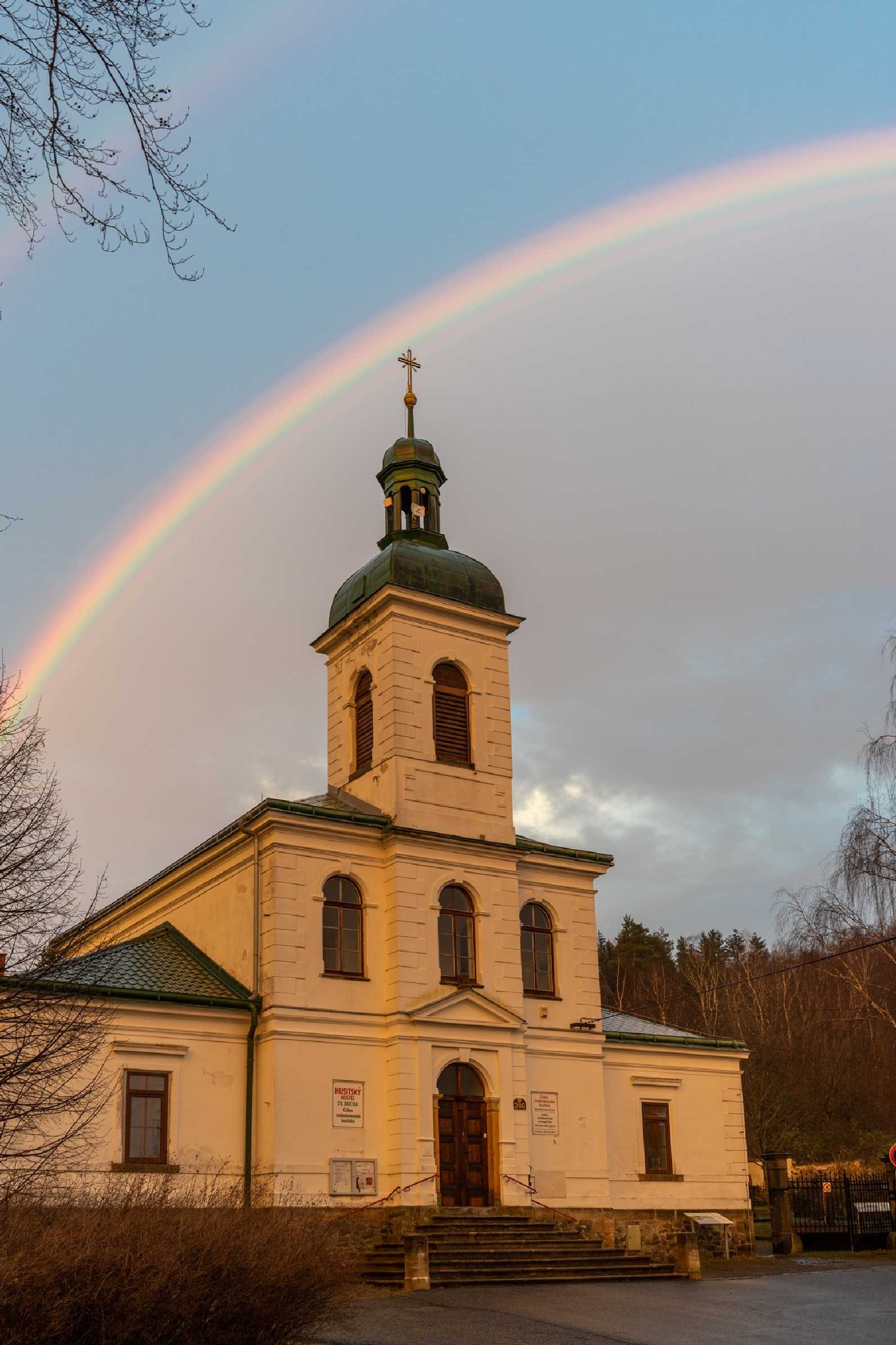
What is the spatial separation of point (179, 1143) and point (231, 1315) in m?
13.8

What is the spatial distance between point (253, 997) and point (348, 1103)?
9.21ft

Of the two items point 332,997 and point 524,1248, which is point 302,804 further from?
point 524,1248

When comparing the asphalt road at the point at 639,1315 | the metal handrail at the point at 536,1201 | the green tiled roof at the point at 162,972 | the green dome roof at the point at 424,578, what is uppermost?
the green dome roof at the point at 424,578

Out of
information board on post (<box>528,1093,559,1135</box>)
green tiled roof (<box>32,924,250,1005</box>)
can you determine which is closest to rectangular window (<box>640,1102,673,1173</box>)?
information board on post (<box>528,1093,559,1135</box>)

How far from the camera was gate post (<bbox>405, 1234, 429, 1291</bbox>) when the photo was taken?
21.8 m

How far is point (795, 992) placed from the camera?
221 ft

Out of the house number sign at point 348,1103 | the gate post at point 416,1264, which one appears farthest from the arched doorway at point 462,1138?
the gate post at point 416,1264

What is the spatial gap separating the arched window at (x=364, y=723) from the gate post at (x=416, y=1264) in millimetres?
11175

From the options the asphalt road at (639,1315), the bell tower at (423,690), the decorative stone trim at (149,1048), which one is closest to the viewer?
the asphalt road at (639,1315)

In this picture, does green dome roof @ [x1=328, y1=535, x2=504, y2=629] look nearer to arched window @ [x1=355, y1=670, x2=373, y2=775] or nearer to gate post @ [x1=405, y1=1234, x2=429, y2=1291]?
arched window @ [x1=355, y1=670, x2=373, y2=775]

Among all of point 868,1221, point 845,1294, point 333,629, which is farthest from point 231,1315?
point 868,1221

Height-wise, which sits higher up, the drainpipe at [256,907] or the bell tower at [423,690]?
the bell tower at [423,690]

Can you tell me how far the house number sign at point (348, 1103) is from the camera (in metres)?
26.1

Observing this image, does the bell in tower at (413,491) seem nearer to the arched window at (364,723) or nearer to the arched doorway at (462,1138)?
the arched window at (364,723)
